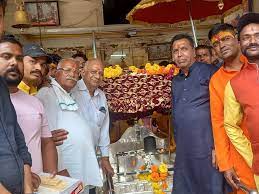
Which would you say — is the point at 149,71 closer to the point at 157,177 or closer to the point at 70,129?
the point at 157,177

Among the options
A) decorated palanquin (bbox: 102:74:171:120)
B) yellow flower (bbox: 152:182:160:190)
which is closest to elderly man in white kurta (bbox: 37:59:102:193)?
decorated palanquin (bbox: 102:74:171:120)

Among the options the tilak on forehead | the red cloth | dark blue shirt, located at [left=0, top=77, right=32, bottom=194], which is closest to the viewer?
dark blue shirt, located at [left=0, top=77, right=32, bottom=194]

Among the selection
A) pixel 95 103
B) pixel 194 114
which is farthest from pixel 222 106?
pixel 95 103

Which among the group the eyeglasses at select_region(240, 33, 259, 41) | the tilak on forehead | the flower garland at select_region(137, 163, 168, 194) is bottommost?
the flower garland at select_region(137, 163, 168, 194)

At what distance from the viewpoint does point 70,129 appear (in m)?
3.14

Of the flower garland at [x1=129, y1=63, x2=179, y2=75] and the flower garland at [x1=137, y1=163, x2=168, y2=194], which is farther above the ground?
the flower garland at [x1=129, y1=63, x2=179, y2=75]

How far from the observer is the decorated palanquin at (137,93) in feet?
13.0

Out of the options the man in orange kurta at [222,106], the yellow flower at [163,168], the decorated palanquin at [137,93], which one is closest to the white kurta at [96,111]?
the decorated palanquin at [137,93]

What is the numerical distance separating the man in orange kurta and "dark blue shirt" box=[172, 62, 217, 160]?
0.62 feet

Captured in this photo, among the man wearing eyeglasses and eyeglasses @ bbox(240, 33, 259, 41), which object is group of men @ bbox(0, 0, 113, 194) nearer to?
the man wearing eyeglasses

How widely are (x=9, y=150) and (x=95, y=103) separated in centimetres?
186

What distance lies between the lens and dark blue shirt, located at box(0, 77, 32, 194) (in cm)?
186

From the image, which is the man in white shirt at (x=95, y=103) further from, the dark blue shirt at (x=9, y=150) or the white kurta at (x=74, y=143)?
the dark blue shirt at (x=9, y=150)

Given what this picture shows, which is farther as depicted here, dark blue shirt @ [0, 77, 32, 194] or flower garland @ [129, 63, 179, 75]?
flower garland @ [129, 63, 179, 75]
